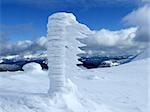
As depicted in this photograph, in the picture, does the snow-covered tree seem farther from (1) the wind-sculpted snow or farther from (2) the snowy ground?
(2) the snowy ground

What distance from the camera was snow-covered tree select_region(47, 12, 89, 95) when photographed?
13.7 meters

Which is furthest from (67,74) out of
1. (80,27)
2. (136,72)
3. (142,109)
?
(136,72)

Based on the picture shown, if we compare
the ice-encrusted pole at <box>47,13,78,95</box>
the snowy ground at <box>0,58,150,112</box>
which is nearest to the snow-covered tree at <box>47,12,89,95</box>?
the ice-encrusted pole at <box>47,13,78,95</box>

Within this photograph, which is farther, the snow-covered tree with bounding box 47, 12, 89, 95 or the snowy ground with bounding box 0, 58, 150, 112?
the snow-covered tree with bounding box 47, 12, 89, 95

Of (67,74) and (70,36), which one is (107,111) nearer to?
(67,74)

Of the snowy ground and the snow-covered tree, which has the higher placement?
the snow-covered tree

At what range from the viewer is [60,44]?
13.7m

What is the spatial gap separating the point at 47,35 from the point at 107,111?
3.66 m

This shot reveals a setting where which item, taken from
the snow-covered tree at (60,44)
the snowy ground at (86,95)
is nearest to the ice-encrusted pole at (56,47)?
the snow-covered tree at (60,44)

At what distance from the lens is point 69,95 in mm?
13438

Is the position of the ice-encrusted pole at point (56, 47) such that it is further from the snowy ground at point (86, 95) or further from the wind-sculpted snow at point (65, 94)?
the snowy ground at point (86, 95)

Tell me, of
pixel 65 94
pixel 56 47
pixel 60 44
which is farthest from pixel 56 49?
pixel 65 94

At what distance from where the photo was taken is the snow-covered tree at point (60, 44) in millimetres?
13695

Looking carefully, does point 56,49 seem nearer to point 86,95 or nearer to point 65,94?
point 65,94
